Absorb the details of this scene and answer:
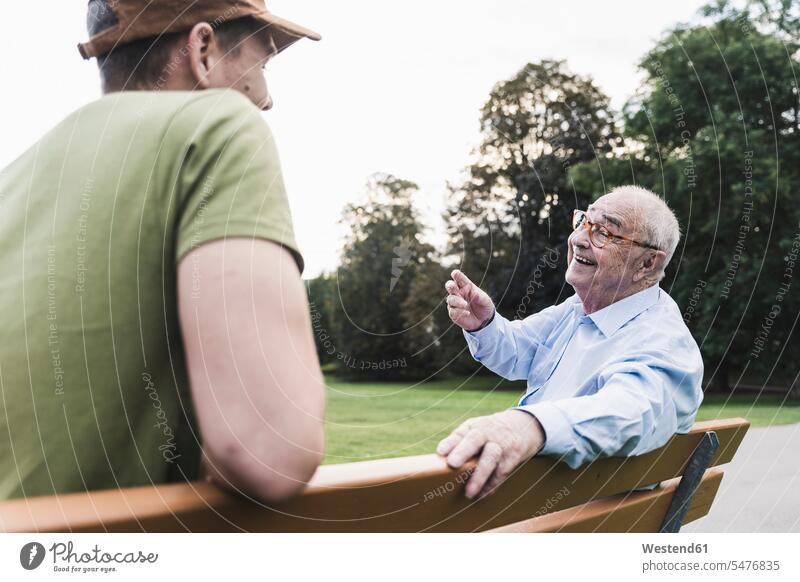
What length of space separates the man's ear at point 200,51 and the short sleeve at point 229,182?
0.91 ft

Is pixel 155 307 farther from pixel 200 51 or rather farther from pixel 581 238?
pixel 581 238

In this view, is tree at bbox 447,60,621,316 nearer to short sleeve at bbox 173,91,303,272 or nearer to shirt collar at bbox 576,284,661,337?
shirt collar at bbox 576,284,661,337

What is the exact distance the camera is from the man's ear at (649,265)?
86.1 inches

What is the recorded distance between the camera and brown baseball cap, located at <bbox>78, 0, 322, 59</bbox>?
1.15 m

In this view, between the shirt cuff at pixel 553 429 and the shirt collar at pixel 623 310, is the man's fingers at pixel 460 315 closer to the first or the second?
the shirt collar at pixel 623 310

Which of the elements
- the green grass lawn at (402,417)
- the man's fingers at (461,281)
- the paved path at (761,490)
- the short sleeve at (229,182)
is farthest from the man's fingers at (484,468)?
the green grass lawn at (402,417)

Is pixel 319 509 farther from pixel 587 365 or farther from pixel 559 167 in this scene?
pixel 559 167

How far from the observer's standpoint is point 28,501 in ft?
2.75

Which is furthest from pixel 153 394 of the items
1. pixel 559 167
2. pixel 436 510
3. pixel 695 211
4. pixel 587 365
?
pixel 695 211

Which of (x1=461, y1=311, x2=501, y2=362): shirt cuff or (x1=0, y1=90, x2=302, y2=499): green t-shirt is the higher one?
(x1=0, y1=90, x2=302, y2=499): green t-shirt

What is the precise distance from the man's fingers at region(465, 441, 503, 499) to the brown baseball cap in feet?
2.52

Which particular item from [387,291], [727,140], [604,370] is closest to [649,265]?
[604,370]

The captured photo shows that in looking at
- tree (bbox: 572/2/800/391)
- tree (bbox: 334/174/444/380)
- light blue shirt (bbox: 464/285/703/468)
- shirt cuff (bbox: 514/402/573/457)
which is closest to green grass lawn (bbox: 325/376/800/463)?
tree (bbox: 572/2/800/391)

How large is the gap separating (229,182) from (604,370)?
1.21 meters
